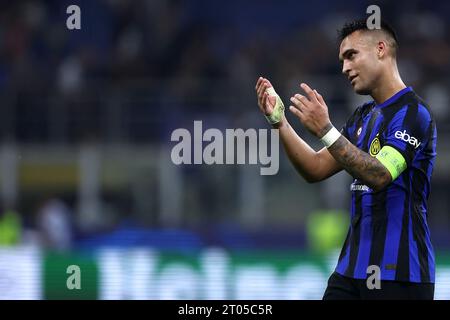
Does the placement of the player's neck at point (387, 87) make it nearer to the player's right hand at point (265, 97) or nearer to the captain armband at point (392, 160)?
the captain armband at point (392, 160)

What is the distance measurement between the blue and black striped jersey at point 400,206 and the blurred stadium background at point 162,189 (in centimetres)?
455

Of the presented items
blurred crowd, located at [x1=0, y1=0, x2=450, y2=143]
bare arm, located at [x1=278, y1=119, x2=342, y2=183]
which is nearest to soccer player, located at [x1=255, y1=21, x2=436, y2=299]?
bare arm, located at [x1=278, y1=119, x2=342, y2=183]

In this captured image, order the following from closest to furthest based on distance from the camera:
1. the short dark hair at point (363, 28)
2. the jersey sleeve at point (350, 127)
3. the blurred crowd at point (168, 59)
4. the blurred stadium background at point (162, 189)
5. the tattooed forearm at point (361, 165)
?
the tattooed forearm at point (361, 165)
the short dark hair at point (363, 28)
the jersey sleeve at point (350, 127)
the blurred stadium background at point (162, 189)
the blurred crowd at point (168, 59)

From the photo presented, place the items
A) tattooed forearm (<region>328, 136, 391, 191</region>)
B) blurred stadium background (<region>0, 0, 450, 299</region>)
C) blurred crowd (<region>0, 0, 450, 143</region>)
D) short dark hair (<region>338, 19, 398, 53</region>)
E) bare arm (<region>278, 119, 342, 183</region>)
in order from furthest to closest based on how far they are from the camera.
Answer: blurred crowd (<region>0, 0, 450, 143</region>), blurred stadium background (<region>0, 0, 450, 299</region>), bare arm (<region>278, 119, 342, 183</region>), short dark hair (<region>338, 19, 398, 53</region>), tattooed forearm (<region>328, 136, 391, 191</region>)

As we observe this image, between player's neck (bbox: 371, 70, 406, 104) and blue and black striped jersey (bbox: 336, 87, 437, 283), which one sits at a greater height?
player's neck (bbox: 371, 70, 406, 104)

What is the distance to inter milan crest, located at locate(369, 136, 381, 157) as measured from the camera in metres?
4.37

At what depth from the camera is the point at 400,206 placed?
4.33 m

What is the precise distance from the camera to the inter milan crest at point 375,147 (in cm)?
437

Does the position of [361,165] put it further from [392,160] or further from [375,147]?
[375,147]

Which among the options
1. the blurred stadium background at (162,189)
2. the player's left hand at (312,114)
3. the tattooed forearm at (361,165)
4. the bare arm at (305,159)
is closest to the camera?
the tattooed forearm at (361,165)

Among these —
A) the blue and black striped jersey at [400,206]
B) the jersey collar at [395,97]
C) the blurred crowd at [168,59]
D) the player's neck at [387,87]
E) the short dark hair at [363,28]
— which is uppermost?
the blurred crowd at [168,59]

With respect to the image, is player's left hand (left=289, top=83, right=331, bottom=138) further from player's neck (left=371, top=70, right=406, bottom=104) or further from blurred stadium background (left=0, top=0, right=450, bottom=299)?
blurred stadium background (left=0, top=0, right=450, bottom=299)

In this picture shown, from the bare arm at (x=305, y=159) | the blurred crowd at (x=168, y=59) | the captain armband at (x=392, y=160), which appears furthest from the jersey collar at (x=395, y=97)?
the blurred crowd at (x=168, y=59)

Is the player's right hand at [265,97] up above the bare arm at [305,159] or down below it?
above
